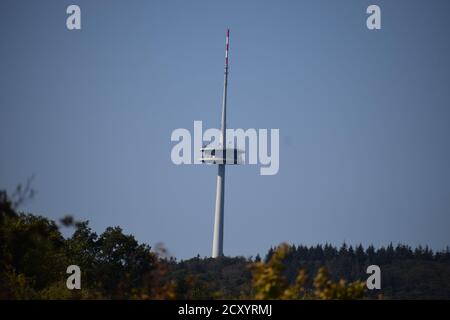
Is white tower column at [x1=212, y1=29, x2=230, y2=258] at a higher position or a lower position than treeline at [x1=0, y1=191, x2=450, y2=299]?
higher

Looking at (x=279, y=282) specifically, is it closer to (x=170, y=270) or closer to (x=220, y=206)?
(x=170, y=270)

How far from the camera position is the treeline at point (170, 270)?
80.1 ft

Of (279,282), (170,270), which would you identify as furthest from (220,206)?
(279,282)

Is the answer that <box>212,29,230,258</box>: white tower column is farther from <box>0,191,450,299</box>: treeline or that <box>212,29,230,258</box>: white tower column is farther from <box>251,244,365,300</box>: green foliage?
<box>251,244,365,300</box>: green foliage

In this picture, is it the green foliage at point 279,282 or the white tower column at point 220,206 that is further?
the white tower column at point 220,206

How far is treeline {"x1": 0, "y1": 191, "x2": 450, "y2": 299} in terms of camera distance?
80.1 ft

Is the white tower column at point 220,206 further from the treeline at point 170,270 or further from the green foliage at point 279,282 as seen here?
the green foliage at point 279,282

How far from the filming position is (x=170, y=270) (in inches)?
1242

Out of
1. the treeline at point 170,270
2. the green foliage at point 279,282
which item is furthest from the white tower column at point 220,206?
the green foliage at point 279,282

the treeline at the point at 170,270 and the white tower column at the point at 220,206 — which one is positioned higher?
the white tower column at the point at 220,206

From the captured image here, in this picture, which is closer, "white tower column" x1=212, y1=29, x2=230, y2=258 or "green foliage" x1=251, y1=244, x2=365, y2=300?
"green foliage" x1=251, y1=244, x2=365, y2=300

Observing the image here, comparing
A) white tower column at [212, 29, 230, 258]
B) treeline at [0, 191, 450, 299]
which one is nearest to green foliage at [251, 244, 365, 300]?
treeline at [0, 191, 450, 299]
